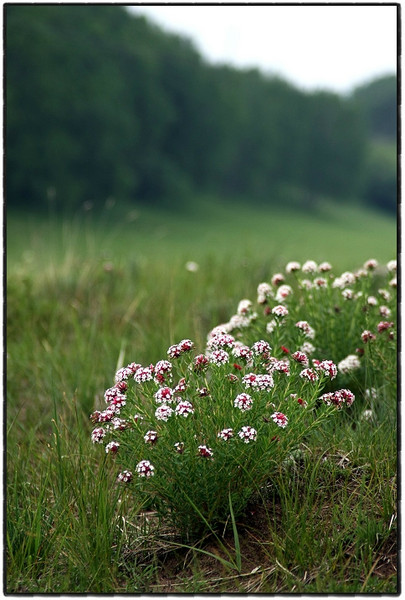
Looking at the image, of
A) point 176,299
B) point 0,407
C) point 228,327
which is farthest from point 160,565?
point 176,299

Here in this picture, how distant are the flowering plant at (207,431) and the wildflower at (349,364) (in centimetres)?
96

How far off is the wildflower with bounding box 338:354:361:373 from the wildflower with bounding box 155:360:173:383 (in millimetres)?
1343

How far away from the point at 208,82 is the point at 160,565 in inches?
1342

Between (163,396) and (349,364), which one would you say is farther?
(349,364)

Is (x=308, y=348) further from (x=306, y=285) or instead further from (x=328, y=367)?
(x=328, y=367)

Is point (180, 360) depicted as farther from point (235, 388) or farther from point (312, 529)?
point (312, 529)

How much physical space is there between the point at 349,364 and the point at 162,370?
57.9 inches

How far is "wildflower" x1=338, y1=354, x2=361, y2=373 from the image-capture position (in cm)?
349

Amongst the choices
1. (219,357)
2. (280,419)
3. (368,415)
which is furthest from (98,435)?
(368,415)

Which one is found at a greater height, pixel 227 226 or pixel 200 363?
pixel 227 226

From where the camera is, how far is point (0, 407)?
3.02m

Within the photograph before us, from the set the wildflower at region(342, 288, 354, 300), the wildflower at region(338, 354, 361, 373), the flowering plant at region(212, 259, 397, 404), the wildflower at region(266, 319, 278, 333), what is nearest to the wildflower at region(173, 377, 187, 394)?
the wildflower at region(266, 319, 278, 333)

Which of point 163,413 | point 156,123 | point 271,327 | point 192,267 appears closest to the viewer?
point 163,413

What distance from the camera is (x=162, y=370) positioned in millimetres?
2428
